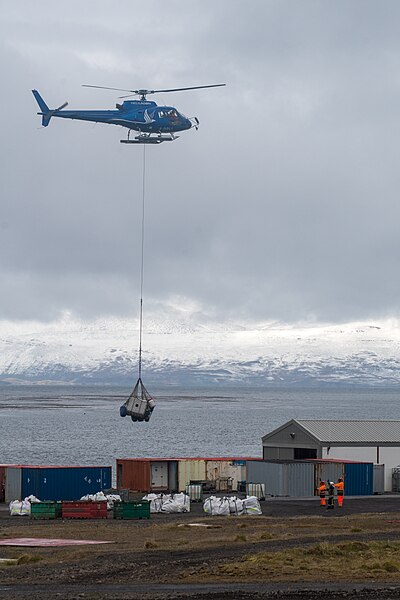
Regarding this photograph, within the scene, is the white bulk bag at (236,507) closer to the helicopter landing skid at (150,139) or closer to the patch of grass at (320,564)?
the patch of grass at (320,564)

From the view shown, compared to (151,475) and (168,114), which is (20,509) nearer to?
(151,475)

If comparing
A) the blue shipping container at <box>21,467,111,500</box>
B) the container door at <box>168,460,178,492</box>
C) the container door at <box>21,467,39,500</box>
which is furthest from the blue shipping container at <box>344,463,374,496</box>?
the container door at <box>21,467,39,500</box>

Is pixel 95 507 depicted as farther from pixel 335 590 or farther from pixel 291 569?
pixel 335 590

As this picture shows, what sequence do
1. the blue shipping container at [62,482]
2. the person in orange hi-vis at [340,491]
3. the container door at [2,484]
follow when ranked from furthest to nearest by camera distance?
the container door at [2,484]
the blue shipping container at [62,482]
the person in orange hi-vis at [340,491]

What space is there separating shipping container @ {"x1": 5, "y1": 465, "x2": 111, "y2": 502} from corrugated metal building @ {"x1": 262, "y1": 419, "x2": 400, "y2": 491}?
13137mm

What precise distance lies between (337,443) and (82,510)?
21844mm

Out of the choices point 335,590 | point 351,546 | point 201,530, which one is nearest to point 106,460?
point 201,530

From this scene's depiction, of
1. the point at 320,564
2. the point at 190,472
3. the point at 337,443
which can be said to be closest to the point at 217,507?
the point at 190,472

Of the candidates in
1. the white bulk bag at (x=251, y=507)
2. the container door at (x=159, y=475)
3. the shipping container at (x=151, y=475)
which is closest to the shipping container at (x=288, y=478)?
the shipping container at (x=151, y=475)

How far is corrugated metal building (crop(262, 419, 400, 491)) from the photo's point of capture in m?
67.4

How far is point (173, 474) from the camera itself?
219 ft

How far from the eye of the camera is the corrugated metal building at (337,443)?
67.4 metres

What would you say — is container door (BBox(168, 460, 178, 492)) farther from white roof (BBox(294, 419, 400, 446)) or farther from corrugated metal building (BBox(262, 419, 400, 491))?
white roof (BBox(294, 419, 400, 446))

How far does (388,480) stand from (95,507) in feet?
74.2
